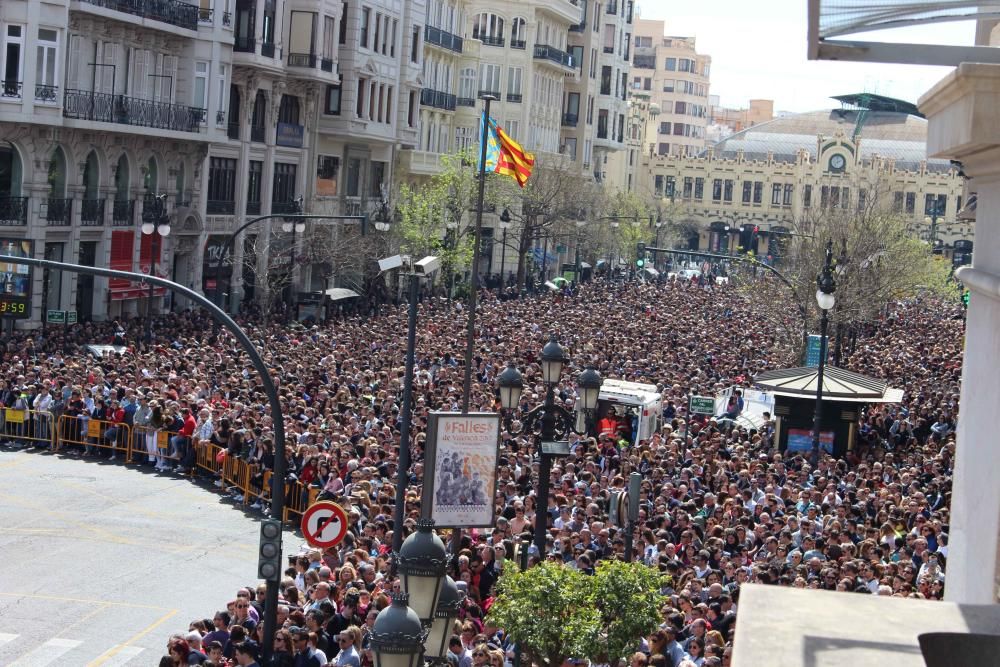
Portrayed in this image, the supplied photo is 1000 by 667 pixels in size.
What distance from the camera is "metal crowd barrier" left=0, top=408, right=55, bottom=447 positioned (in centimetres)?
2909

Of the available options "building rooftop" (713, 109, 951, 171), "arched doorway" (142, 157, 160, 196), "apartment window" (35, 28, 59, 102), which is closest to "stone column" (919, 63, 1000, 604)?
"apartment window" (35, 28, 59, 102)

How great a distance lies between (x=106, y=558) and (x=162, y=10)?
3035 centimetres

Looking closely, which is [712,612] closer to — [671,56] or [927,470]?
[927,470]

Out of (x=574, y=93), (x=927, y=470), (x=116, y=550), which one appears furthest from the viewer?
(x=574, y=93)

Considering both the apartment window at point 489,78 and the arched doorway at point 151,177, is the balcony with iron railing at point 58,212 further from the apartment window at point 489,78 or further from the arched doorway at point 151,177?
the apartment window at point 489,78

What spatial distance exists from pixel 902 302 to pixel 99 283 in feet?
133

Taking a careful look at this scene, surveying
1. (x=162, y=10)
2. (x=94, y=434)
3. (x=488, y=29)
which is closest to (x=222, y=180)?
(x=162, y=10)

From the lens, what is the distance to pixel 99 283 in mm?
46469

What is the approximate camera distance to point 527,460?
910 inches

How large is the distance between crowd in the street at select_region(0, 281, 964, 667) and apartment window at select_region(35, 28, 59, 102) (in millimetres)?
7168

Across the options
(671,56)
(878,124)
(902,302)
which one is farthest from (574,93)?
(671,56)

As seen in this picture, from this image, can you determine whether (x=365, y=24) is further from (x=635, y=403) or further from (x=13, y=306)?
(x=635, y=403)

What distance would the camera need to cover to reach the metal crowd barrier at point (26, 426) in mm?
29094

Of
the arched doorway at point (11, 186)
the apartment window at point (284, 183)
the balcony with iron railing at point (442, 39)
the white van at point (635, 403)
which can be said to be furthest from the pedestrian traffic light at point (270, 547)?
the balcony with iron railing at point (442, 39)
